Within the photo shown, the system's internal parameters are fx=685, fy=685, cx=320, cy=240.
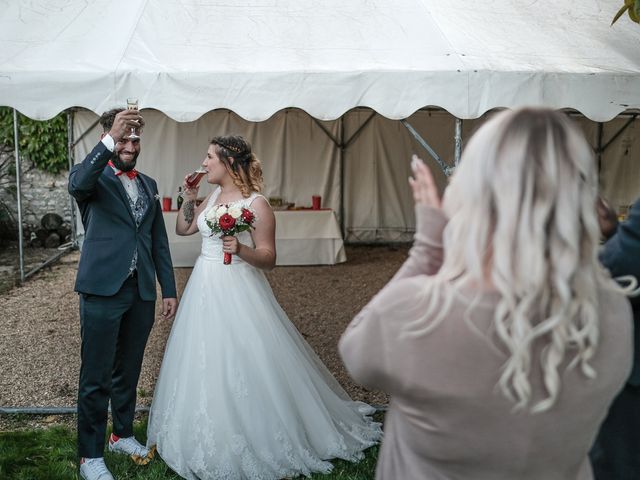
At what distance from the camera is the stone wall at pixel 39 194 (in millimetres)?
12664

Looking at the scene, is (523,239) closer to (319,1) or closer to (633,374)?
(633,374)

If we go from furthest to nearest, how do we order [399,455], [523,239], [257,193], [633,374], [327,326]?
[327,326]
[257,193]
[633,374]
[399,455]
[523,239]

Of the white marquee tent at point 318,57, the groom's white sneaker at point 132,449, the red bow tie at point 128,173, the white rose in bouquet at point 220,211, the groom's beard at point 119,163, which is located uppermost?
the white marquee tent at point 318,57

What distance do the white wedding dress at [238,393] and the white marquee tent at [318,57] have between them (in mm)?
772

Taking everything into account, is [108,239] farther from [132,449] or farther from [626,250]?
[626,250]

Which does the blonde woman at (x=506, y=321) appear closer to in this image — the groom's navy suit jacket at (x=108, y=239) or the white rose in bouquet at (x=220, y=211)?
the groom's navy suit jacket at (x=108, y=239)

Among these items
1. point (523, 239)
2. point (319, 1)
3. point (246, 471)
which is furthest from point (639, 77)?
point (523, 239)

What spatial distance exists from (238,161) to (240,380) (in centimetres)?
129

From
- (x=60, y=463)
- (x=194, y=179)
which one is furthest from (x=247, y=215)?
(x=60, y=463)

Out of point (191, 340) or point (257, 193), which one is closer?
point (191, 340)

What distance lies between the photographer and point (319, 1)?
5.10m

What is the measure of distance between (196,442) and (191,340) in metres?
0.55

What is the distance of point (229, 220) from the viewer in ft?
12.6

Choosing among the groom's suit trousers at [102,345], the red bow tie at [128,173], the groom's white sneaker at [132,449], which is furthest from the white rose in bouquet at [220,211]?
the groom's white sneaker at [132,449]
